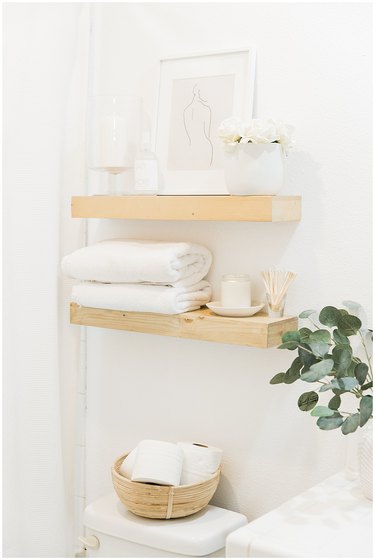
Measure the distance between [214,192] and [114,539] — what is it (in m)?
0.89

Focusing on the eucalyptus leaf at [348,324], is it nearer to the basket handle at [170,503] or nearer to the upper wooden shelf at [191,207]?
the upper wooden shelf at [191,207]

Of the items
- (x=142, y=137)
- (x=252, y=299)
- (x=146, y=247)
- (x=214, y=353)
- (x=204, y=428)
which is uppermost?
(x=142, y=137)

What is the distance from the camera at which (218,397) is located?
2.02 m

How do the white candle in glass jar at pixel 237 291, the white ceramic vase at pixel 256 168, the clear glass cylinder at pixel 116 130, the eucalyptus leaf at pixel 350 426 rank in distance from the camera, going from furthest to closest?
the clear glass cylinder at pixel 116 130, the white candle in glass jar at pixel 237 291, the white ceramic vase at pixel 256 168, the eucalyptus leaf at pixel 350 426

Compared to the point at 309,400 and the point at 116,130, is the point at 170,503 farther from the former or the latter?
the point at 116,130

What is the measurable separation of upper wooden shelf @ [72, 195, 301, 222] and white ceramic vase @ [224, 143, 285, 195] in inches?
1.2

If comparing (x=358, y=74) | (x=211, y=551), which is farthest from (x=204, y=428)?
(x=358, y=74)

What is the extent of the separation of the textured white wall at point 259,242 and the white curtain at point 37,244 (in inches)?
5.2

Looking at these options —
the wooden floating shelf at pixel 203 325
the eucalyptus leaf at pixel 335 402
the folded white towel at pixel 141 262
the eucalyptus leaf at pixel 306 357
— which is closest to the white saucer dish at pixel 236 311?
the wooden floating shelf at pixel 203 325

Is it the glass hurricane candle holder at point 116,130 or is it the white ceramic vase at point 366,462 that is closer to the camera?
the white ceramic vase at point 366,462

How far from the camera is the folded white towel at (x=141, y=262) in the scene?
1870 millimetres

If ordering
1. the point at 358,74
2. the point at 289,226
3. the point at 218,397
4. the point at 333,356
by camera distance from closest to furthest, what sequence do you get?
the point at 333,356, the point at 358,74, the point at 289,226, the point at 218,397

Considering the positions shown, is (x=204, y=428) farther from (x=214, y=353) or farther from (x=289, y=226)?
(x=289, y=226)

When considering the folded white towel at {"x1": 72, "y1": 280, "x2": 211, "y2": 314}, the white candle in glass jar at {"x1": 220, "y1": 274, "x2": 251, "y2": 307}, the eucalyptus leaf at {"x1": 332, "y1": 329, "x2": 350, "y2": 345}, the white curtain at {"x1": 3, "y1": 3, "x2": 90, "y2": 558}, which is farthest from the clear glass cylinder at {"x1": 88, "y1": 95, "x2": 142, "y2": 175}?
the eucalyptus leaf at {"x1": 332, "y1": 329, "x2": 350, "y2": 345}
